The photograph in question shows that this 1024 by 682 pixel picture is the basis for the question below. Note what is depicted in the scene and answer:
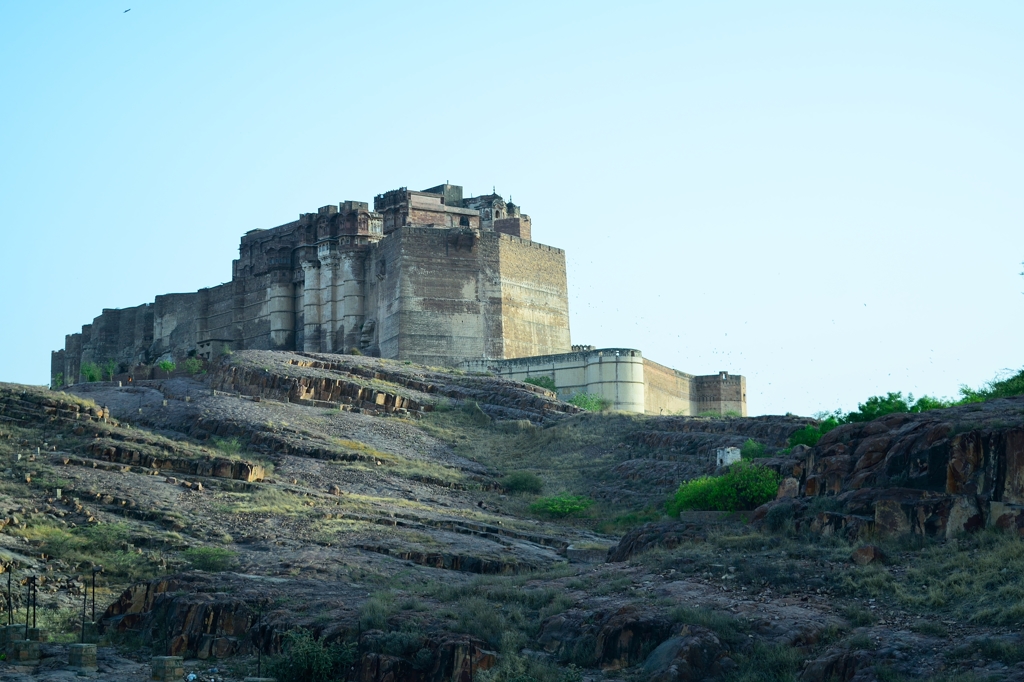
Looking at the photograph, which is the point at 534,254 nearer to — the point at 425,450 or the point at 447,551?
the point at 425,450

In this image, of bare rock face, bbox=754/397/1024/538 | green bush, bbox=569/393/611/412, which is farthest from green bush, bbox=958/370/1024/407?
green bush, bbox=569/393/611/412

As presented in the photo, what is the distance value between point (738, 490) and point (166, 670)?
14008 mm

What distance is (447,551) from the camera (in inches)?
1120

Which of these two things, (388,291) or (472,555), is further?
(388,291)

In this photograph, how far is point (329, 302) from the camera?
65625mm

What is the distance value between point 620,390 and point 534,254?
1211 centimetres

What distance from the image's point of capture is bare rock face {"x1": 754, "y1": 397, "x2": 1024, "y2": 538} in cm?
2170

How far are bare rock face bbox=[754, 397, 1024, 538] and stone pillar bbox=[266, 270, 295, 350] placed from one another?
4506 cm

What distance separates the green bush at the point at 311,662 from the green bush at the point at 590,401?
35.0 m

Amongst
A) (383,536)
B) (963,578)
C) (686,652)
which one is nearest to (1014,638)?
(963,578)

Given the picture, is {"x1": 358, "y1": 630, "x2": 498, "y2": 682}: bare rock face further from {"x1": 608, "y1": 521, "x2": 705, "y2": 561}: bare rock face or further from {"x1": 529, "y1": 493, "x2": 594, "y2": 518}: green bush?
{"x1": 529, "y1": 493, "x2": 594, "y2": 518}: green bush

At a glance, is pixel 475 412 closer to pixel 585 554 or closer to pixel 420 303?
pixel 420 303

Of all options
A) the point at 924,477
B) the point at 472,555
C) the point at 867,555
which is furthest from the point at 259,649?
the point at 924,477

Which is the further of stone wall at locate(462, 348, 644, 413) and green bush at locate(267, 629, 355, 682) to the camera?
stone wall at locate(462, 348, 644, 413)
